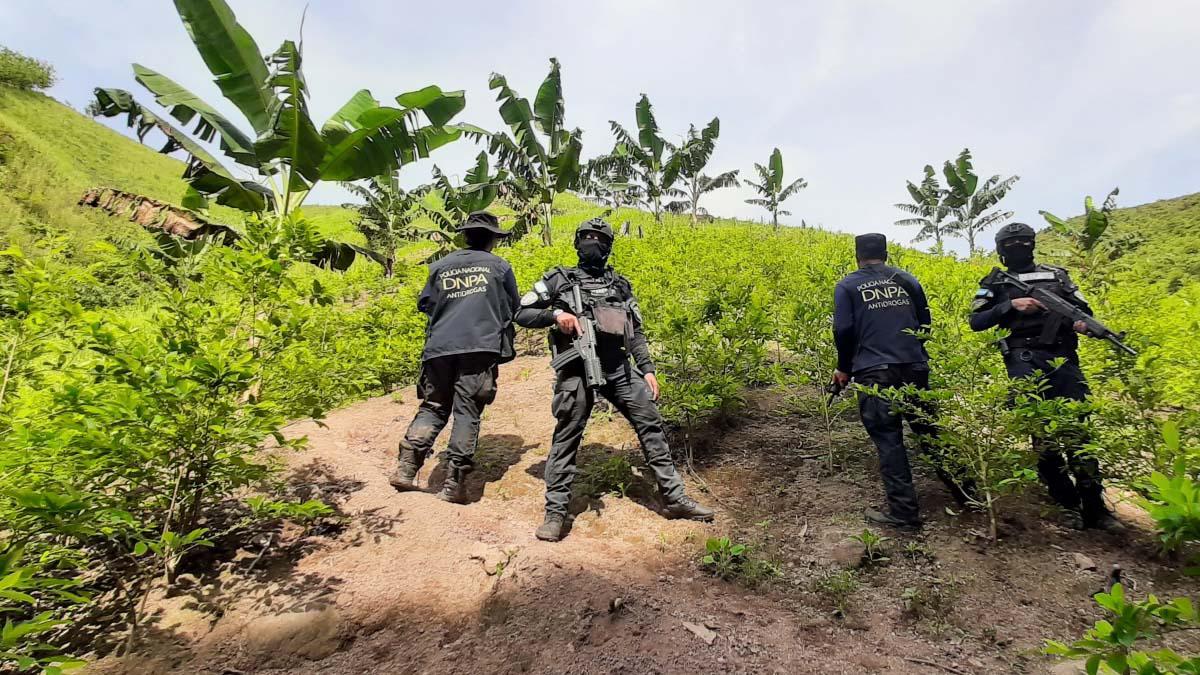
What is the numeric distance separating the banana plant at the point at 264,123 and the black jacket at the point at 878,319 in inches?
179

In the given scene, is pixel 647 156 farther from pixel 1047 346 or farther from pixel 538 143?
pixel 1047 346

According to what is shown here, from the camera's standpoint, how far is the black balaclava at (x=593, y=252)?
382 centimetres

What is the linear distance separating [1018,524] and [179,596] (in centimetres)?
462

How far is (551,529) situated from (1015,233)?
12.8 ft

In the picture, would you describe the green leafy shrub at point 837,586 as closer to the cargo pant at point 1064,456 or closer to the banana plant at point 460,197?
the cargo pant at point 1064,456

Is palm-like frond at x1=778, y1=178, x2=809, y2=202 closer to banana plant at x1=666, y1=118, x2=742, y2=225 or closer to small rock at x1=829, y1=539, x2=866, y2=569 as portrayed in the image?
banana plant at x1=666, y1=118, x2=742, y2=225

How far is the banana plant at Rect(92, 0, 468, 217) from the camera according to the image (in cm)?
479

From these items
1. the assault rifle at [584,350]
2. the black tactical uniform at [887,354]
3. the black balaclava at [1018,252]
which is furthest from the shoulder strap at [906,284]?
the assault rifle at [584,350]

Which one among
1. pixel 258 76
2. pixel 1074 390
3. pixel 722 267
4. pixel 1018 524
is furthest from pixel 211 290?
pixel 722 267

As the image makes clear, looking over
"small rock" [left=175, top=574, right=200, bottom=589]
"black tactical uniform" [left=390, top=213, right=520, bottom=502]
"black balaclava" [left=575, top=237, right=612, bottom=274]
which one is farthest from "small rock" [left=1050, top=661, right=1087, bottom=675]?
"small rock" [left=175, top=574, right=200, bottom=589]

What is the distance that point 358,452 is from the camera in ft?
14.4

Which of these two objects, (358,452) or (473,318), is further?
(358,452)

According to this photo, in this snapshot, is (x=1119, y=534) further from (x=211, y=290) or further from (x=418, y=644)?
(x=211, y=290)

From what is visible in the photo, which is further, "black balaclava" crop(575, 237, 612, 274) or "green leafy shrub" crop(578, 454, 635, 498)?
"green leafy shrub" crop(578, 454, 635, 498)
